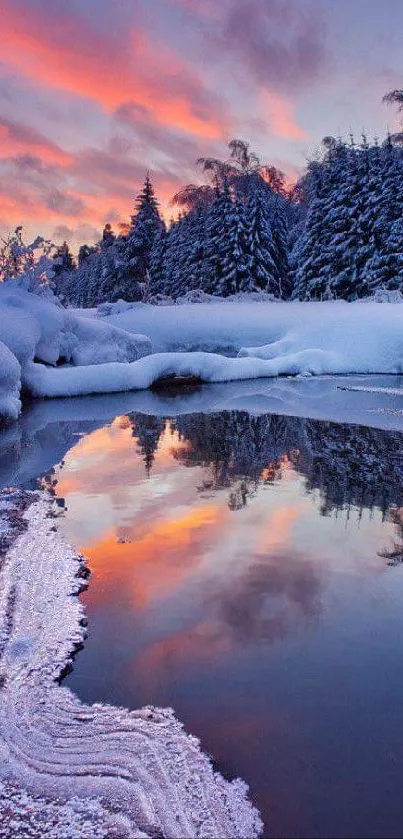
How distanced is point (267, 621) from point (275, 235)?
37897mm

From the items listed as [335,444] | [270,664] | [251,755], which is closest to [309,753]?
[251,755]

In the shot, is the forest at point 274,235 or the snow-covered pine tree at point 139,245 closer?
the forest at point 274,235

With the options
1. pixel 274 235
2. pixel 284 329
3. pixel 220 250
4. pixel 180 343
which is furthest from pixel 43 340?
pixel 274 235

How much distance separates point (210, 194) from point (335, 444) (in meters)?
35.6

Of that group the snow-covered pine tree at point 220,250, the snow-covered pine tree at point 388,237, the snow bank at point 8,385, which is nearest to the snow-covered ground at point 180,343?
the snow bank at point 8,385

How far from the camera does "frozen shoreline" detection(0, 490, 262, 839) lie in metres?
1.48

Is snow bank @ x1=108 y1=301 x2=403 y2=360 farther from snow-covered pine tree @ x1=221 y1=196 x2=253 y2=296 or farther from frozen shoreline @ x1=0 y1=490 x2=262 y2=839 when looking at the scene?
frozen shoreline @ x1=0 y1=490 x2=262 y2=839

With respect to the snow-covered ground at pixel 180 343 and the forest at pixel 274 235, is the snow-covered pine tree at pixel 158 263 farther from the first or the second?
the snow-covered ground at pixel 180 343

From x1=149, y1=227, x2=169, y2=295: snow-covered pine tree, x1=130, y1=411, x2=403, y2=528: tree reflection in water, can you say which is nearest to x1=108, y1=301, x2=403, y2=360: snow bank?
x1=130, y1=411, x2=403, y2=528: tree reflection in water

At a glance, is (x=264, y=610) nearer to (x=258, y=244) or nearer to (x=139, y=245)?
(x=258, y=244)

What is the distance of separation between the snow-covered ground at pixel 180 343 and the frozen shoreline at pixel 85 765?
668 centimetres

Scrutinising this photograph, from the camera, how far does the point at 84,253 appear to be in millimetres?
83188

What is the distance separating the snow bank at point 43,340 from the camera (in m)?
8.71

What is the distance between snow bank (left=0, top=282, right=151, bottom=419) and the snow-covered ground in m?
0.02
